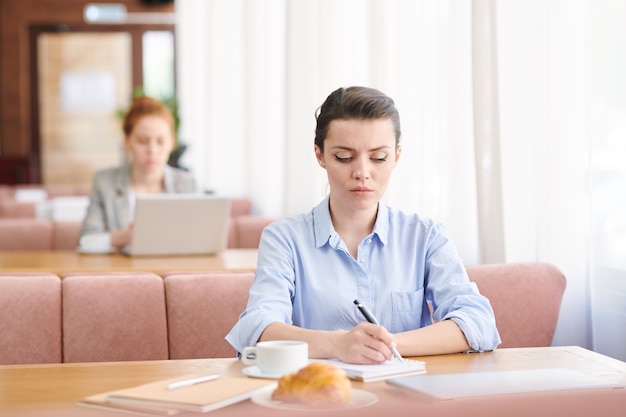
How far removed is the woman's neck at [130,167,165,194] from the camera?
14.3 ft

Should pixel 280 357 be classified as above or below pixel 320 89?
below

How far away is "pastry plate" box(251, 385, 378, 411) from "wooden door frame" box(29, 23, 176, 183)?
12.5 meters

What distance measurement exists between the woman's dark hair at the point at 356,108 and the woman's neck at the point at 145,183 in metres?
2.24

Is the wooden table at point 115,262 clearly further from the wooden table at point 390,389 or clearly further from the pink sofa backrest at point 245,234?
the wooden table at point 390,389

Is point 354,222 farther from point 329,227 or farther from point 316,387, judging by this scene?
point 316,387

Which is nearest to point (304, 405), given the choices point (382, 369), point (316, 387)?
point (316, 387)

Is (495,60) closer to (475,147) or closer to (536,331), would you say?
(475,147)

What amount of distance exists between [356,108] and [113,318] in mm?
927

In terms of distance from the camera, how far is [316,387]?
1381 mm

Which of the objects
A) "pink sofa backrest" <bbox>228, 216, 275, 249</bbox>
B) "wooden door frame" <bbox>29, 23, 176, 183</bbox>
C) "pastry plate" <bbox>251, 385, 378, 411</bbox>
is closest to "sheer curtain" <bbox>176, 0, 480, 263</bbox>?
"pink sofa backrest" <bbox>228, 216, 275, 249</bbox>

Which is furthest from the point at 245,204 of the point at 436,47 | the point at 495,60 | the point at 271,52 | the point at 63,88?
the point at 63,88

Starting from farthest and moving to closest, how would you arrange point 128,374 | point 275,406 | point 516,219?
point 516,219 < point 128,374 < point 275,406

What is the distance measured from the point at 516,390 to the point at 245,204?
4638mm

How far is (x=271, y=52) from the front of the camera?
6012 millimetres
